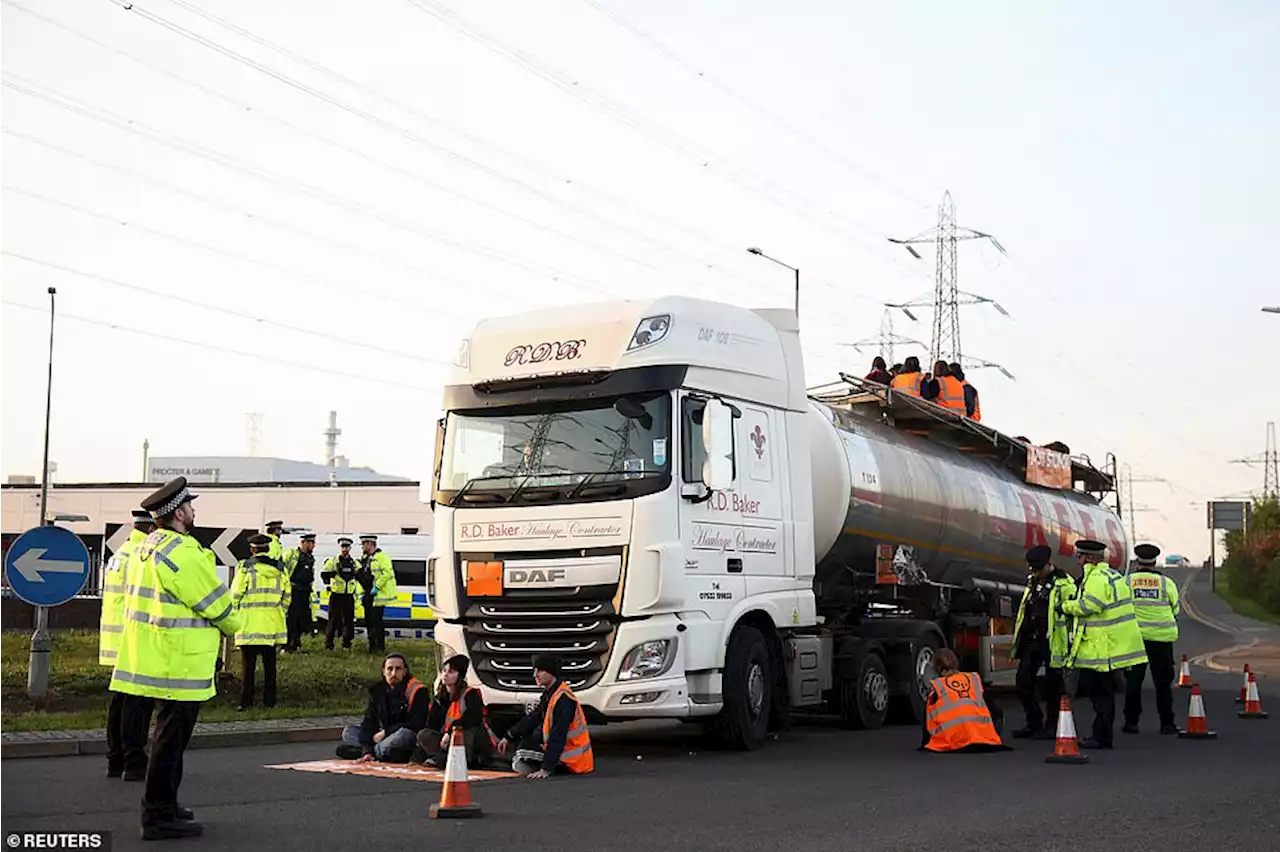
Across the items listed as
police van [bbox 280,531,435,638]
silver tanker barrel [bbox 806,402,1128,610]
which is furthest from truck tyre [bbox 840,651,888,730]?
police van [bbox 280,531,435,638]

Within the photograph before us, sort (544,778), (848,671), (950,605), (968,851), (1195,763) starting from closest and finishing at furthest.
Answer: (968,851) < (544,778) < (1195,763) < (848,671) < (950,605)

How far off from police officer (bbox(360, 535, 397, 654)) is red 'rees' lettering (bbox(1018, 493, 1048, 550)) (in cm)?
962

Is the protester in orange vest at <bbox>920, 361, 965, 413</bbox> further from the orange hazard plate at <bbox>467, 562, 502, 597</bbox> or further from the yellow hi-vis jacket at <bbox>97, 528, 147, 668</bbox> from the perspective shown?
the yellow hi-vis jacket at <bbox>97, 528, 147, 668</bbox>

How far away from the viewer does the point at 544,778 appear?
1216 centimetres

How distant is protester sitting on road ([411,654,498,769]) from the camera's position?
1282 cm

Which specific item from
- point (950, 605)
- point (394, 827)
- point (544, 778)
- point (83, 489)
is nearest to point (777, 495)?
point (544, 778)

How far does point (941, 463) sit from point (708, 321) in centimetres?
594

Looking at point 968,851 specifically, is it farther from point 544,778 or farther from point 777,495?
point 777,495

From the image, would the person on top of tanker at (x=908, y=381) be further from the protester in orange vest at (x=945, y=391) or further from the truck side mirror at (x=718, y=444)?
the truck side mirror at (x=718, y=444)

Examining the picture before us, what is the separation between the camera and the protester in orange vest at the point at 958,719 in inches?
567

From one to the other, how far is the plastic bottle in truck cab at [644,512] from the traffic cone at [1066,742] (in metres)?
2.63

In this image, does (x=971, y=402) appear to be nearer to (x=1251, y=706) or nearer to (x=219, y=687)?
(x=1251, y=706)

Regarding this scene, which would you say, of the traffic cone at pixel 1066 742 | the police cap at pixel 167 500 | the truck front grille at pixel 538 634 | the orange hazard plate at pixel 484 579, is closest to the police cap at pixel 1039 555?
the traffic cone at pixel 1066 742

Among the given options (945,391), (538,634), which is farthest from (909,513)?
(538,634)
